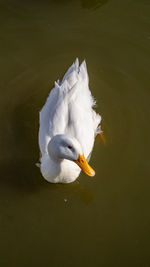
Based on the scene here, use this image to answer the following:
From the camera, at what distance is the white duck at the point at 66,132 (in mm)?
2829

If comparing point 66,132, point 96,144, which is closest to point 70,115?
point 66,132

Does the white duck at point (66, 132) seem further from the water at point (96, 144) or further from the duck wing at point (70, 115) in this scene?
the water at point (96, 144)

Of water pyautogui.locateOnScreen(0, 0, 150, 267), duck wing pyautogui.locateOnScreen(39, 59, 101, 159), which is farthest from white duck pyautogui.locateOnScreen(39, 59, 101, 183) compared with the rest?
water pyautogui.locateOnScreen(0, 0, 150, 267)

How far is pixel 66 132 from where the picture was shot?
3180 millimetres

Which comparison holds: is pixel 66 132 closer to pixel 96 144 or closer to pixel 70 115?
pixel 70 115

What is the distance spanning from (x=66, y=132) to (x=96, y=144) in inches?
26.6

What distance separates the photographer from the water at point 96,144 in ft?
10.2

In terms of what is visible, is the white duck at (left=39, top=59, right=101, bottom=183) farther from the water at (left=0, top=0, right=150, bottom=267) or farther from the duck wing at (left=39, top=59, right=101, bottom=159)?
the water at (left=0, top=0, right=150, bottom=267)

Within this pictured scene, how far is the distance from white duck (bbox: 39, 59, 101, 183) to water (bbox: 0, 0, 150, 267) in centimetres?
33

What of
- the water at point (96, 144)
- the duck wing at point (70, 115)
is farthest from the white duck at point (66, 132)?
the water at point (96, 144)

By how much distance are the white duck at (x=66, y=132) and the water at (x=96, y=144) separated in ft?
1.10

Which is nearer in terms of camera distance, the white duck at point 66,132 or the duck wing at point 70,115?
the white duck at point 66,132

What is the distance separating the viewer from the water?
3.10m

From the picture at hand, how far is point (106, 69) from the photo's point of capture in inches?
172
